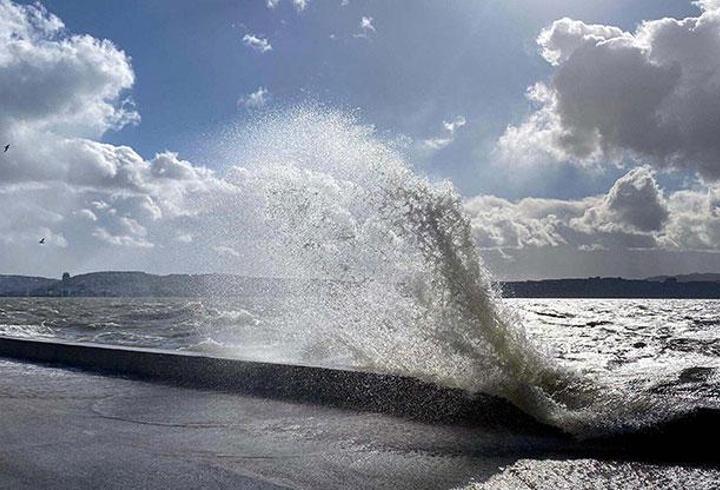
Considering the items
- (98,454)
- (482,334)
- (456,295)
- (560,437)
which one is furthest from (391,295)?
(98,454)

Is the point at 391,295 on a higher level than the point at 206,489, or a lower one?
higher

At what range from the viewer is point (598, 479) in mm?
2941

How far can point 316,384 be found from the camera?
17.0 ft

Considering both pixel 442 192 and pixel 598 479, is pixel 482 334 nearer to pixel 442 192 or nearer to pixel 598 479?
pixel 442 192

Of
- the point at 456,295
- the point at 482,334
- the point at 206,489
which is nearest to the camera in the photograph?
the point at 206,489

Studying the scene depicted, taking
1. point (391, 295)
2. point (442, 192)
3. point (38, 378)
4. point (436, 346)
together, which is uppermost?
point (442, 192)

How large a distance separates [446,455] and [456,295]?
3.00 m

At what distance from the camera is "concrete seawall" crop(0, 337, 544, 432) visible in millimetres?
4305

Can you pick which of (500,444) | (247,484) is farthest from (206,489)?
(500,444)

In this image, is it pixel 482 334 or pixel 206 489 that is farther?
pixel 482 334

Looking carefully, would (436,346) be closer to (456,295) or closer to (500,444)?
(456,295)

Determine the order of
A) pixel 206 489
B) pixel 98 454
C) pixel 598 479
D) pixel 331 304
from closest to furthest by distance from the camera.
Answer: pixel 206 489 → pixel 598 479 → pixel 98 454 → pixel 331 304

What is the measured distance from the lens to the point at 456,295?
6.29 meters

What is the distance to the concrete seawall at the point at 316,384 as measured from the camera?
4305 mm
